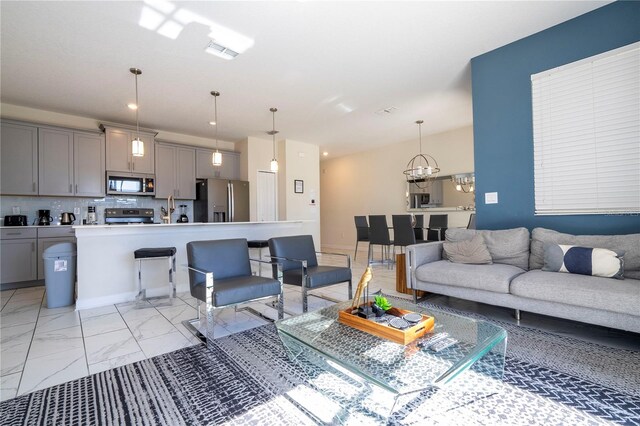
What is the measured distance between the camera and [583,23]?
2842mm

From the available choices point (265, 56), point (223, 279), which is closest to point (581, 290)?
point (223, 279)

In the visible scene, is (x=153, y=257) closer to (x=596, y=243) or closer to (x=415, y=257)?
(x=415, y=257)

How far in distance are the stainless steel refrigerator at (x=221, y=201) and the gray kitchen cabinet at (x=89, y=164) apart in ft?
5.44

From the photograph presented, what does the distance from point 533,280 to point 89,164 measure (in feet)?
21.0

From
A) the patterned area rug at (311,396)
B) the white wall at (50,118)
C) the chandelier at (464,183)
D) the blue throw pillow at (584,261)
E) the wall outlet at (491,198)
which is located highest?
the white wall at (50,118)

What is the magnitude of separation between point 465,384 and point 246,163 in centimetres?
587

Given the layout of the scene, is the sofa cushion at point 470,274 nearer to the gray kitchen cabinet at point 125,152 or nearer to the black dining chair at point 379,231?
the black dining chair at point 379,231

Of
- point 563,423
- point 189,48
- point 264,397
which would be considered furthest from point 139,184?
point 563,423

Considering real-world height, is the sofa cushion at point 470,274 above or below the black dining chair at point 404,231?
below

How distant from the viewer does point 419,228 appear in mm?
6023

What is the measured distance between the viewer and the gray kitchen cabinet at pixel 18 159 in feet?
14.4

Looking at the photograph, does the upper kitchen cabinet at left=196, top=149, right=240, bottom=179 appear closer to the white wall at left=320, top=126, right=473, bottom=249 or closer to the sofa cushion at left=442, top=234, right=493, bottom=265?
the white wall at left=320, top=126, right=473, bottom=249

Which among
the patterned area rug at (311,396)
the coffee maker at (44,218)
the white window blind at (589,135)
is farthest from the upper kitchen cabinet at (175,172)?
the white window blind at (589,135)

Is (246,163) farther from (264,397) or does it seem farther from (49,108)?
(264,397)
